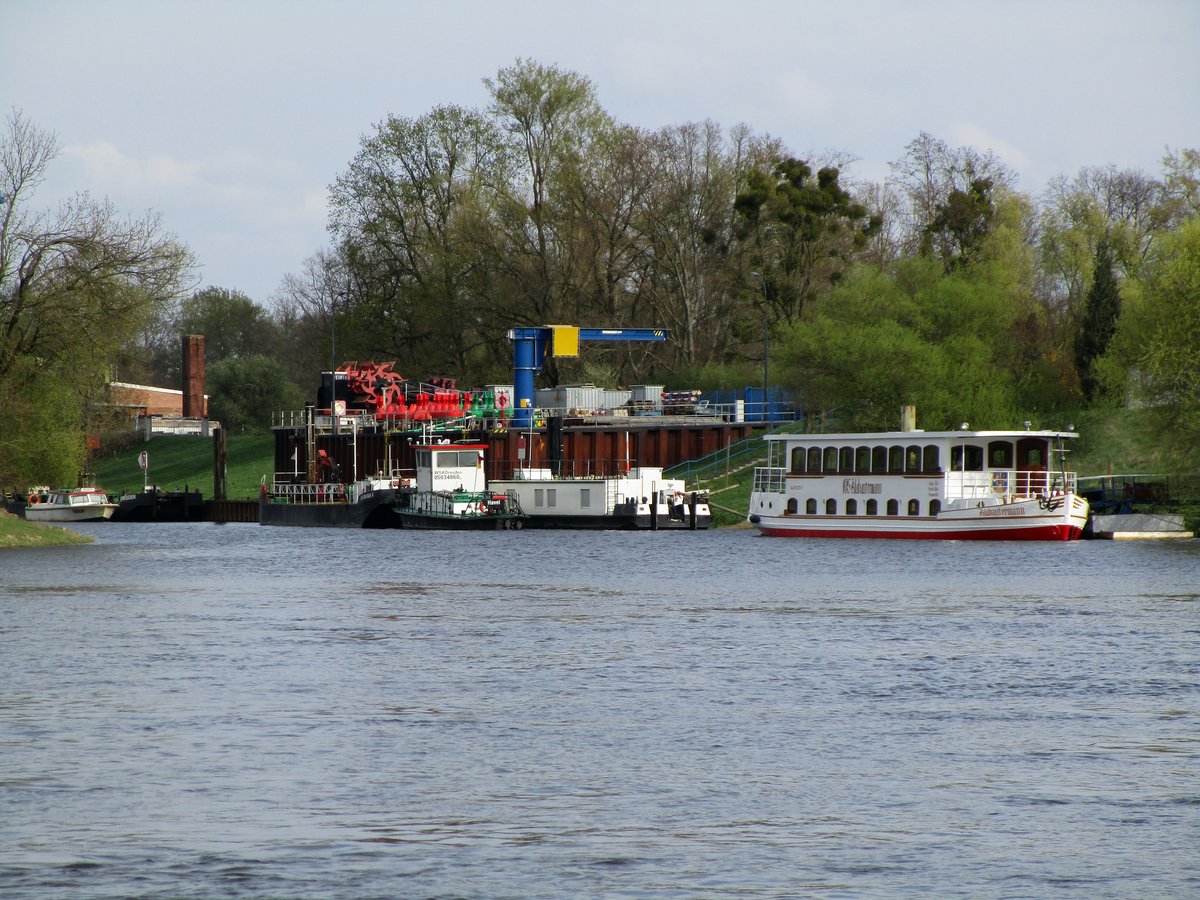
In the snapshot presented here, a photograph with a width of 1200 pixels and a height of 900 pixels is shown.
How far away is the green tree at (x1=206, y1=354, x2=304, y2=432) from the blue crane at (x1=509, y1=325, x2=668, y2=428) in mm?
47765

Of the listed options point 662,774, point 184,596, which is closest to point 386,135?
point 184,596

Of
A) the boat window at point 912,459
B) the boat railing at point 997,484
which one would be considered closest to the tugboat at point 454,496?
the boat window at point 912,459

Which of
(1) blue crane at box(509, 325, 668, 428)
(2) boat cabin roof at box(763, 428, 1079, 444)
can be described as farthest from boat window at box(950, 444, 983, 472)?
→ (1) blue crane at box(509, 325, 668, 428)

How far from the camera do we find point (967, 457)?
61.7 meters

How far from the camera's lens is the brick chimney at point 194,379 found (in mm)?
126000

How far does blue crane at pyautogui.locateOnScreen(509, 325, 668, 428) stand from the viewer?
8462 cm

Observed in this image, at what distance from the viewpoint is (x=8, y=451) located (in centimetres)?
5528

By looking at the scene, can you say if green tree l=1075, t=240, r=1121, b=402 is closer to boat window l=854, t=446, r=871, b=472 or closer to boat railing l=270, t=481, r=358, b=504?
boat window l=854, t=446, r=871, b=472

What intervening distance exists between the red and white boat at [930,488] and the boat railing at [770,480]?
1.75 metres

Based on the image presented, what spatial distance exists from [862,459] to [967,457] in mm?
4445

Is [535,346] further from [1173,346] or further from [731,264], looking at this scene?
[1173,346]

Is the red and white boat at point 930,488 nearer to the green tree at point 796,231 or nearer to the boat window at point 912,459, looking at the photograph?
the boat window at point 912,459

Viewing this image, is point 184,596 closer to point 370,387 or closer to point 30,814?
point 30,814

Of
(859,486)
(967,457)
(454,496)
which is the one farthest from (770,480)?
(454,496)
